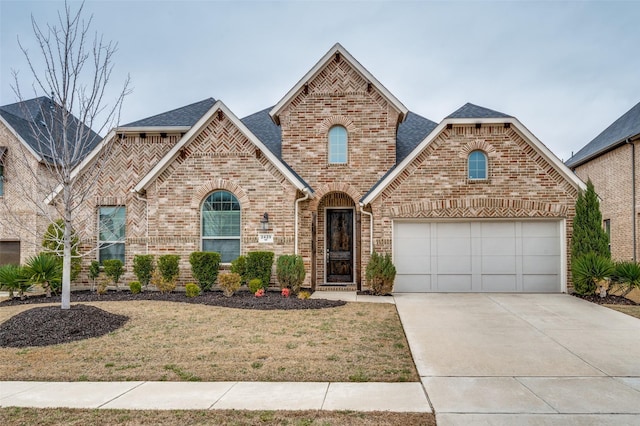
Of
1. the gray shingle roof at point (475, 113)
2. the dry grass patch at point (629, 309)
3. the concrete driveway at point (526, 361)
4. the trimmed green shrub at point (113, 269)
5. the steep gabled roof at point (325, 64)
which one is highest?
the steep gabled roof at point (325, 64)

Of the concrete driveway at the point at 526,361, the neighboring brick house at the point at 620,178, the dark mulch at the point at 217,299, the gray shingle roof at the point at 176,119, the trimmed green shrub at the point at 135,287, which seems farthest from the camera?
the neighboring brick house at the point at 620,178

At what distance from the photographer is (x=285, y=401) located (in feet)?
16.8

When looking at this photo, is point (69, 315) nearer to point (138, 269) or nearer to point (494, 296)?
point (138, 269)

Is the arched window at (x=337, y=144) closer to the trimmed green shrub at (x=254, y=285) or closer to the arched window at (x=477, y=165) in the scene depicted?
the arched window at (x=477, y=165)

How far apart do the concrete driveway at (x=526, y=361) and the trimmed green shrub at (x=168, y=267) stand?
6601 millimetres

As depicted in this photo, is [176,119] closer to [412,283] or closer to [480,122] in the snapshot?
[412,283]

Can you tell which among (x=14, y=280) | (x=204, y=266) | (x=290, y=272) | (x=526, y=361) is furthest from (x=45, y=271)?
(x=526, y=361)

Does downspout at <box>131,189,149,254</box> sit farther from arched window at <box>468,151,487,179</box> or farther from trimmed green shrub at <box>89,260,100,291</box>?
arched window at <box>468,151,487,179</box>

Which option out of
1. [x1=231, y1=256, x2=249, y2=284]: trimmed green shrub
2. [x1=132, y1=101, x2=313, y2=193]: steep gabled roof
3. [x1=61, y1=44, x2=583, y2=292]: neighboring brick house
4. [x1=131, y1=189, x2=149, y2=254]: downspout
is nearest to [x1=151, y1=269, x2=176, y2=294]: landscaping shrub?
[x1=61, y1=44, x2=583, y2=292]: neighboring brick house

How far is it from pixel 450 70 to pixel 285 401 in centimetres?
2390

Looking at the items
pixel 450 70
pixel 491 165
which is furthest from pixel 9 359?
pixel 450 70

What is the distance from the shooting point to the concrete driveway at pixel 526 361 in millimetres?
4828

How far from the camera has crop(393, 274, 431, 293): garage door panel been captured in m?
13.8

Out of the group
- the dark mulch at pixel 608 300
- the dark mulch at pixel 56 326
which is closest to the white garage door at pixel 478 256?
the dark mulch at pixel 608 300
